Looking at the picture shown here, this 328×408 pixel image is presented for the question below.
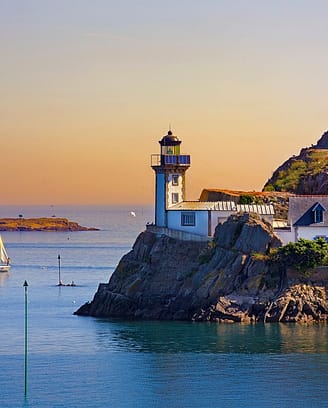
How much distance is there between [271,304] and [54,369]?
2065 cm

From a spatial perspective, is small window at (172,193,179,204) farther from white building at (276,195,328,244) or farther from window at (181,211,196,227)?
white building at (276,195,328,244)

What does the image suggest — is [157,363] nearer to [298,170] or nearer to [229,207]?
[229,207]

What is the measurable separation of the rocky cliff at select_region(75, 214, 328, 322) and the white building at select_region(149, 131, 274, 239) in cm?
216

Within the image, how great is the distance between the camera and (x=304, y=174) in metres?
129

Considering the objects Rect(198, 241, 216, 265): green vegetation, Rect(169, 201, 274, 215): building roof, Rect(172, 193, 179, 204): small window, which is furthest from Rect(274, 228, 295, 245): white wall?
Rect(172, 193, 179, 204): small window

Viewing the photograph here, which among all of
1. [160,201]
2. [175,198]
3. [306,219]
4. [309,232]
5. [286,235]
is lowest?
[286,235]

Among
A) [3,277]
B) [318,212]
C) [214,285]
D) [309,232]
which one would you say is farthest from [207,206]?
[3,277]

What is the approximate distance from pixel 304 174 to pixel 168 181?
72.8 ft

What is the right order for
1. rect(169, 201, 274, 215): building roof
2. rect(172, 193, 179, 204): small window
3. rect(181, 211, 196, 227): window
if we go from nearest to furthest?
rect(169, 201, 274, 215): building roof → rect(181, 211, 196, 227): window → rect(172, 193, 179, 204): small window

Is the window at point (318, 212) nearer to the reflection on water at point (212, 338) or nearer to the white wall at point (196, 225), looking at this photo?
the white wall at point (196, 225)

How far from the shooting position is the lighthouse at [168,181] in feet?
364

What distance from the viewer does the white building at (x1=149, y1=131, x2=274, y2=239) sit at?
10575 centimetres

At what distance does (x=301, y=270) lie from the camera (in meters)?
97.2

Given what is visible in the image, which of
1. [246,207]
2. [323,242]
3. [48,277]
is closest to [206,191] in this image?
[246,207]
